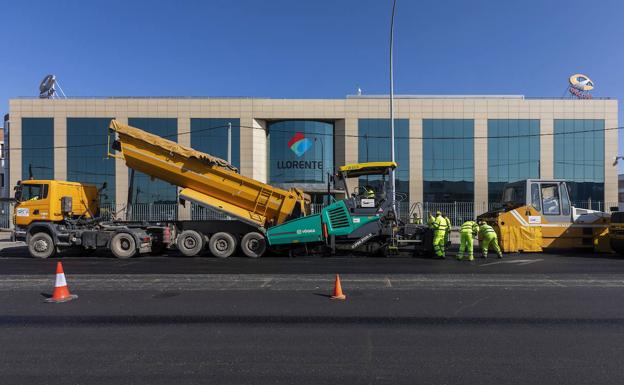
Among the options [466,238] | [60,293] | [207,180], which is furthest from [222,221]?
[466,238]

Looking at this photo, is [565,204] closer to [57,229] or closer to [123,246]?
[123,246]

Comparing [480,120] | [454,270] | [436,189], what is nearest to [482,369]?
[454,270]

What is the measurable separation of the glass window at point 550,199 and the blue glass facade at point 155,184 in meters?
23.2

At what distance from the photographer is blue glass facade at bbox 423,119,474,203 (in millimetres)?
30641

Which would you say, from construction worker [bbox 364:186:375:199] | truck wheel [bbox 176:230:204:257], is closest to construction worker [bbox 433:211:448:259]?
construction worker [bbox 364:186:375:199]

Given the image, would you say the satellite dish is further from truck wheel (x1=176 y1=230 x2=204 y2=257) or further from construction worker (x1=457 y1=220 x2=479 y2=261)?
construction worker (x1=457 y1=220 x2=479 y2=261)

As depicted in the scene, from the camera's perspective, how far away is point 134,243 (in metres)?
12.8

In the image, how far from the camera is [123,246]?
42.5 ft

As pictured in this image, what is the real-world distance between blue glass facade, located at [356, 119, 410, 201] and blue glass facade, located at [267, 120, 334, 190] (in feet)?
8.28

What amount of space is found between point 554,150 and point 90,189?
30732 mm

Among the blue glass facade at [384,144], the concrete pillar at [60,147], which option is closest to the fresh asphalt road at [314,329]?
the blue glass facade at [384,144]

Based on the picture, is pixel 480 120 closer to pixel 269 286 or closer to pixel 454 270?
pixel 454 270

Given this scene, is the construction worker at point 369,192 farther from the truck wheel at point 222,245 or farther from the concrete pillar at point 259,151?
the concrete pillar at point 259,151

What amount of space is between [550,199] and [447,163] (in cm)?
1719
